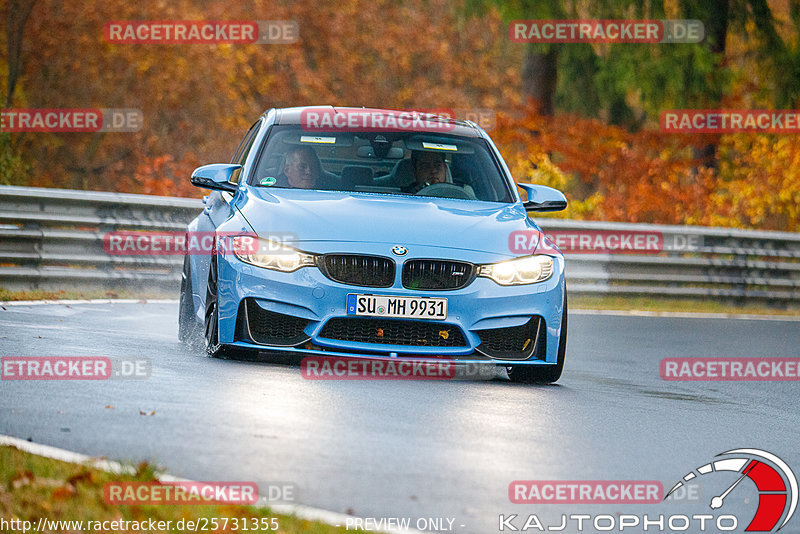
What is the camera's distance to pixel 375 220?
981cm

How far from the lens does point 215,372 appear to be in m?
9.66

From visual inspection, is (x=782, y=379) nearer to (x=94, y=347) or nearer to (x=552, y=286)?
(x=552, y=286)

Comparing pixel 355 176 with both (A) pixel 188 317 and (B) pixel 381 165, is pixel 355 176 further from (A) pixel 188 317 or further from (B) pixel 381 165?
(A) pixel 188 317

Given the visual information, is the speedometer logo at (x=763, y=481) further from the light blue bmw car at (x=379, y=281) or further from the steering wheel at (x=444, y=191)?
the steering wheel at (x=444, y=191)

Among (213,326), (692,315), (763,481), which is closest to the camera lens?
(763,481)

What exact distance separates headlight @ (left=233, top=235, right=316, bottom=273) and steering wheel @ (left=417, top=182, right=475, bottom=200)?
165 cm

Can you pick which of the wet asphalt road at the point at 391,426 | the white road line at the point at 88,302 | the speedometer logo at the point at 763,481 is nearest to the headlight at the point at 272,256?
the wet asphalt road at the point at 391,426

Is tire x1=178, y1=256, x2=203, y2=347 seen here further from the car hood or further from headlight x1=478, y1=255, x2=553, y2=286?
headlight x1=478, y1=255, x2=553, y2=286

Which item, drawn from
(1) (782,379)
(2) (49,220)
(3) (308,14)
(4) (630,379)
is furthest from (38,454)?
(3) (308,14)

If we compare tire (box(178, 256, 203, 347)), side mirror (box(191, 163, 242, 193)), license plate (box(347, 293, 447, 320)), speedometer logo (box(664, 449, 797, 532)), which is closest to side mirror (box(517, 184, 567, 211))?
license plate (box(347, 293, 447, 320))

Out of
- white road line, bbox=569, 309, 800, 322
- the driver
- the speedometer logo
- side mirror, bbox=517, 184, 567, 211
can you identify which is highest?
the driver

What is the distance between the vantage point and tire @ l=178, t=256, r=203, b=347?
11.3 metres

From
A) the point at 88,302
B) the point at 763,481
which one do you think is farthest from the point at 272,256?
the point at 88,302

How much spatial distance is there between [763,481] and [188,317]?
17.8 ft
